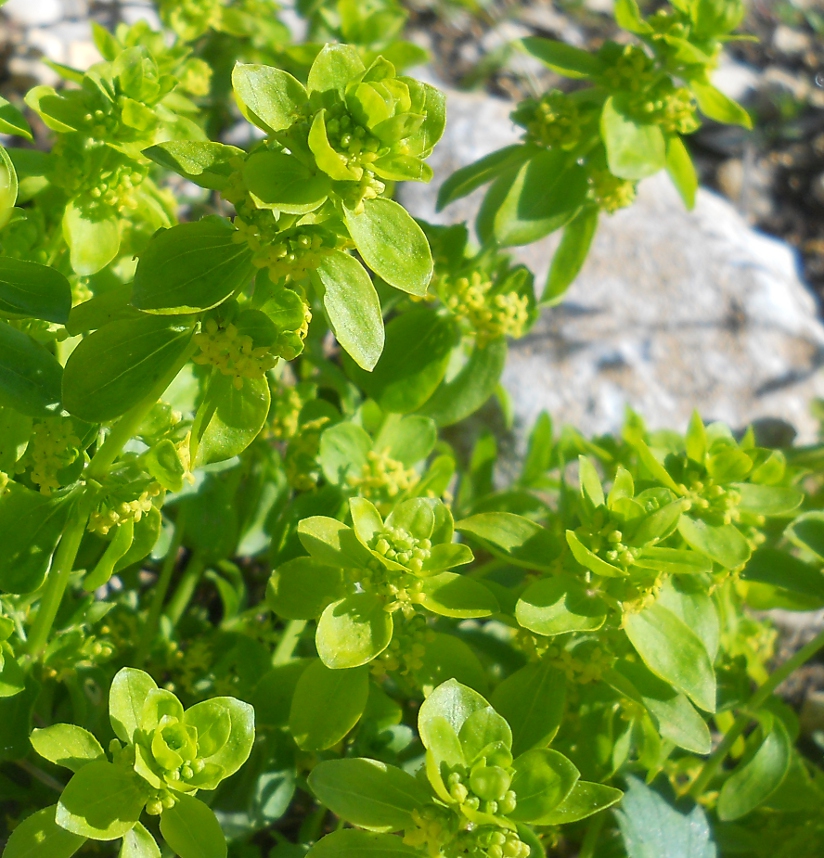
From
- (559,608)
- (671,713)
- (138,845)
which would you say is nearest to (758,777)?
(671,713)

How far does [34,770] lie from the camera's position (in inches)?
81.0

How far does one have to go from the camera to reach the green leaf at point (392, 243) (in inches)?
60.2

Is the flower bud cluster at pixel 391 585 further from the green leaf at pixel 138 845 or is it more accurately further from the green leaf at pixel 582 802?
the green leaf at pixel 138 845

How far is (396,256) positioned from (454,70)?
142 inches

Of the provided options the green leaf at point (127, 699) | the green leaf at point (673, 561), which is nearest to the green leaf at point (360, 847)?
the green leaf at point (127, 699)

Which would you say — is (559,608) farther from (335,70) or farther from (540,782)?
(335,70)

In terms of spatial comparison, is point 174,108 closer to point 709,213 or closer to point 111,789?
point 111,789

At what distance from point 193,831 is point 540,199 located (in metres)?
1.61

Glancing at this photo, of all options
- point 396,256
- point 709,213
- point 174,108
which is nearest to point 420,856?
point 396,256

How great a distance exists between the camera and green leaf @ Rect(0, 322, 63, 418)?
5.51 ft

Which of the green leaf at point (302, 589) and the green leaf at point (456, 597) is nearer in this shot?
the green leaf at point (456, 597)

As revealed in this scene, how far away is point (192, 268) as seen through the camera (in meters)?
1.55

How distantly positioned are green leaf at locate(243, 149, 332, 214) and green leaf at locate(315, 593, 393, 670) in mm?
772

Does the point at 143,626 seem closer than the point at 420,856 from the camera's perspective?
No
